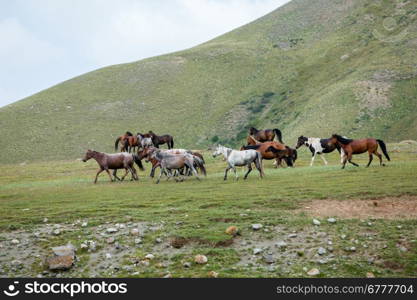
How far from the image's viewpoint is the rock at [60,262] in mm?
11797

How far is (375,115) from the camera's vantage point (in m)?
58.0

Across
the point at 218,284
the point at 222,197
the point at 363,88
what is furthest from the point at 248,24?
the point at 218,284

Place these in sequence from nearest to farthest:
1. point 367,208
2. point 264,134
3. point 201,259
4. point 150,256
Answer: point 201,259, point 150,256, point 367,208, point 264,134

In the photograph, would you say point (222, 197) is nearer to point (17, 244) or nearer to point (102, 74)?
point (17, 244)

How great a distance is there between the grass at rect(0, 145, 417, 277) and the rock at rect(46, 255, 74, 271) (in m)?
0.37

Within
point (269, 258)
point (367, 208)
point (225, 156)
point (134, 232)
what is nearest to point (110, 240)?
point (134, 232)

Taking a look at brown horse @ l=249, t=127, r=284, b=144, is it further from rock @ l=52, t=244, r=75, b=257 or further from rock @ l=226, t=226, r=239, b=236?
rock @ l=52, t=244, r=75, b=257

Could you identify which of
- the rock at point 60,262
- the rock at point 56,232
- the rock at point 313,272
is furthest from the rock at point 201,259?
the rock at point 56,232

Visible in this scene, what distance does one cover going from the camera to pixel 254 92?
84.6 metres

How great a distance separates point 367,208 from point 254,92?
6983cm

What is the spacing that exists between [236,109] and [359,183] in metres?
61.6

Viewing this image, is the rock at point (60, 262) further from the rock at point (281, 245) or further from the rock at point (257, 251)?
the rock at point (281, 245)

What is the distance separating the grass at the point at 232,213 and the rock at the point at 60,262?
37cm

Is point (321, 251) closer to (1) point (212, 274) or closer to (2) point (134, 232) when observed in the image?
(1) point (212, 274)
